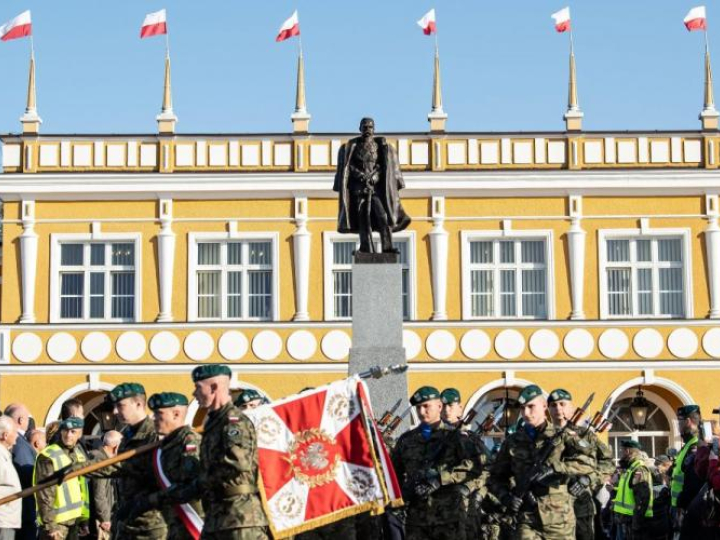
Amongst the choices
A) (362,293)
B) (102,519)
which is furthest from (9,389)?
(102,519)

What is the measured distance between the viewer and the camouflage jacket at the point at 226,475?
8352mm

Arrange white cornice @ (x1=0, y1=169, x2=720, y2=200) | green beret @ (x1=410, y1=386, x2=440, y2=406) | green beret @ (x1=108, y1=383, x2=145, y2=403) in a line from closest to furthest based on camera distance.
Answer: green beret @ (x1=108, y1=383, x2=145, y2=403) → green beret @ (x1=410, y1=386, x2=440, y2=406) → white cornice @ (x1=0, y1=169, x2=720, y2=200)

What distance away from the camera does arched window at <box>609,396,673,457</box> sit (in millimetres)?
31953

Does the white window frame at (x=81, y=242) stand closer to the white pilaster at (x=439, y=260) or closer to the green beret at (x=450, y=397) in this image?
the white pilaster at (x=439, y=260)

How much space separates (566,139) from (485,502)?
73.7 feet

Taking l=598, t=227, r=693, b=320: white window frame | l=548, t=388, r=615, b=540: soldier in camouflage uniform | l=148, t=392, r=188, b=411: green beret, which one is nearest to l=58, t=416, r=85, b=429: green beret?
l=148, t=392, r=188, b=411: green beret

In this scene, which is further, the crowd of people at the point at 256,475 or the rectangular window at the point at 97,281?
the rectangular window at the point at 97,281

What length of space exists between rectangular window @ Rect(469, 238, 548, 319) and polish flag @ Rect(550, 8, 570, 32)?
5620 mm

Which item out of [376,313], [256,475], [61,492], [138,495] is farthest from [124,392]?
[376,313]

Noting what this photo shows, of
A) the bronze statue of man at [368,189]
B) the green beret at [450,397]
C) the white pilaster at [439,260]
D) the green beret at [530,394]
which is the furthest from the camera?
the white pilaster at [439,260]

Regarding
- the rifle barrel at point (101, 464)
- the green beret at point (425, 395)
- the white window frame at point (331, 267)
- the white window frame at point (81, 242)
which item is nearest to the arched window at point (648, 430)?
the white window frame at point (331, 267)

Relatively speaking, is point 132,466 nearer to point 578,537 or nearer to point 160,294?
point 578,537

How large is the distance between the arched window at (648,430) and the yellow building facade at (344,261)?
0.05m

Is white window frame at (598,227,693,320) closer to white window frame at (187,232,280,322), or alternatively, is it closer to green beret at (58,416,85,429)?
white window frame at (187,232,280,322)
